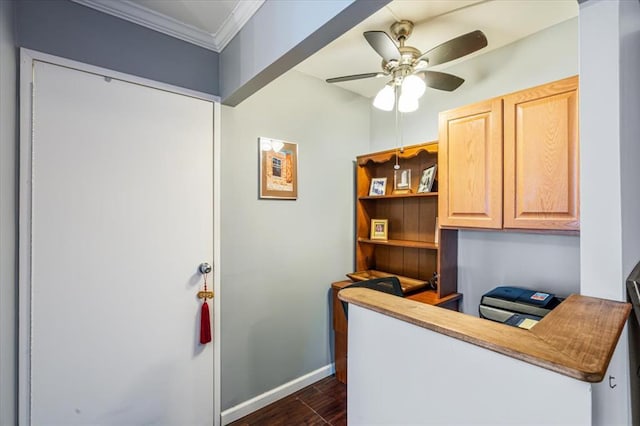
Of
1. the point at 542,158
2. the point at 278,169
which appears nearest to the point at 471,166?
the point at 542,158

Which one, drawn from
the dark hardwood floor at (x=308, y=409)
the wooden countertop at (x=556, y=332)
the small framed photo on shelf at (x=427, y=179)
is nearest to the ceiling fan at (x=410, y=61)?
the small framed photo on shelf at (x=427, y=179)

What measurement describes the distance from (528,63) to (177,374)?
116 inches

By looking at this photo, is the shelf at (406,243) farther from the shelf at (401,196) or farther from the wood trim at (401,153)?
the wood trim at (401,153)

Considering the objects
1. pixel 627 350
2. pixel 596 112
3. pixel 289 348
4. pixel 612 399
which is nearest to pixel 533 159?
pixel 596 112

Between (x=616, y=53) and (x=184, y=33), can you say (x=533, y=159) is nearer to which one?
(x=616, y=53)

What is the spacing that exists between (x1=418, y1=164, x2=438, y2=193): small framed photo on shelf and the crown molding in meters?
1.59

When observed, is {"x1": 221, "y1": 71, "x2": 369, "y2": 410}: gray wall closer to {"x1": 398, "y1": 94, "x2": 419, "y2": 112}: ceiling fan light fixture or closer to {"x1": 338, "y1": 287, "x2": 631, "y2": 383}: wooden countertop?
{"x1": 398, "y1": 94, "x2": 419, "y2": 112}: ceiling fan light fixture

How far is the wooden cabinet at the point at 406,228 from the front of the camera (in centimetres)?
224

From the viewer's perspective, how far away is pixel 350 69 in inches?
93.1

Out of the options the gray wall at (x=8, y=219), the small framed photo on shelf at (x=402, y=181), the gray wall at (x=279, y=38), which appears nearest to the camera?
the gray wall at (x=279, y=38)

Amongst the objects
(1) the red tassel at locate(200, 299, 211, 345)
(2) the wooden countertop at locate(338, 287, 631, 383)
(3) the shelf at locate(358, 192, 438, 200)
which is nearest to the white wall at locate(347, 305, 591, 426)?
(2) the wooden countertop at locate(338, 287, 631, 383)

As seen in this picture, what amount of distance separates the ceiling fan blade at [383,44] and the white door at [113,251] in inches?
41.8

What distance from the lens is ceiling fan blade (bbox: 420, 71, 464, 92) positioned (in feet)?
5.91

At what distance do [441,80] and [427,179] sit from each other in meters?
0.75
